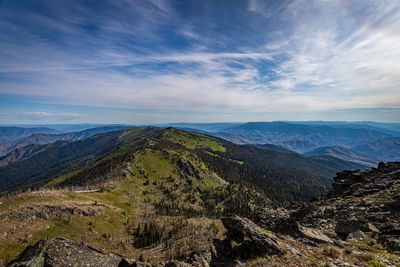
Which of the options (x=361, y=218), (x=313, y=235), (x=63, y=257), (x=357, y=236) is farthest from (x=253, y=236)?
(x=63, y=257)

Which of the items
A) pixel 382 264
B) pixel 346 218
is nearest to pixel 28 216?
pixel 382 264

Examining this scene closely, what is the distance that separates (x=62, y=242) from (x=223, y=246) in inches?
695

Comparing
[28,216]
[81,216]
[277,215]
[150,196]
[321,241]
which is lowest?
[150,196]

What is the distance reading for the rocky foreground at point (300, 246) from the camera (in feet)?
48.8

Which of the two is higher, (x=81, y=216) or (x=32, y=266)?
(x=32, y=266)

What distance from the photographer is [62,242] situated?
16.6 metres

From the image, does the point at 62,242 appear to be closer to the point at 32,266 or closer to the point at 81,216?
the point at 32,266

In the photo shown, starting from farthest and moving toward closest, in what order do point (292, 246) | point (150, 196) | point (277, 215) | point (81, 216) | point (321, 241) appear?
point (150, 196) → point (81, 216) → point (277, 215) → point (321, 241) → point (292, 246)

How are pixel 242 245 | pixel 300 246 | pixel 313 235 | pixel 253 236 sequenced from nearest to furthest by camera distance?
pixel 300 246, pixel 253 236, pixel 242 245, pixel 313 235

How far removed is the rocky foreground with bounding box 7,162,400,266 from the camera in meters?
14.9

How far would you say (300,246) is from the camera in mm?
18578

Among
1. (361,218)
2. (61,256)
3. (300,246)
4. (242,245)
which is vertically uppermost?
(61,256)

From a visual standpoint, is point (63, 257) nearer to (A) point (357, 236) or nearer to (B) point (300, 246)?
(B) point (300, 246)

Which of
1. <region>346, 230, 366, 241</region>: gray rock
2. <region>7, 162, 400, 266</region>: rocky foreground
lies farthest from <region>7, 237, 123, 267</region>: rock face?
<region>346, 230, 366, 241</region>: gray rock
